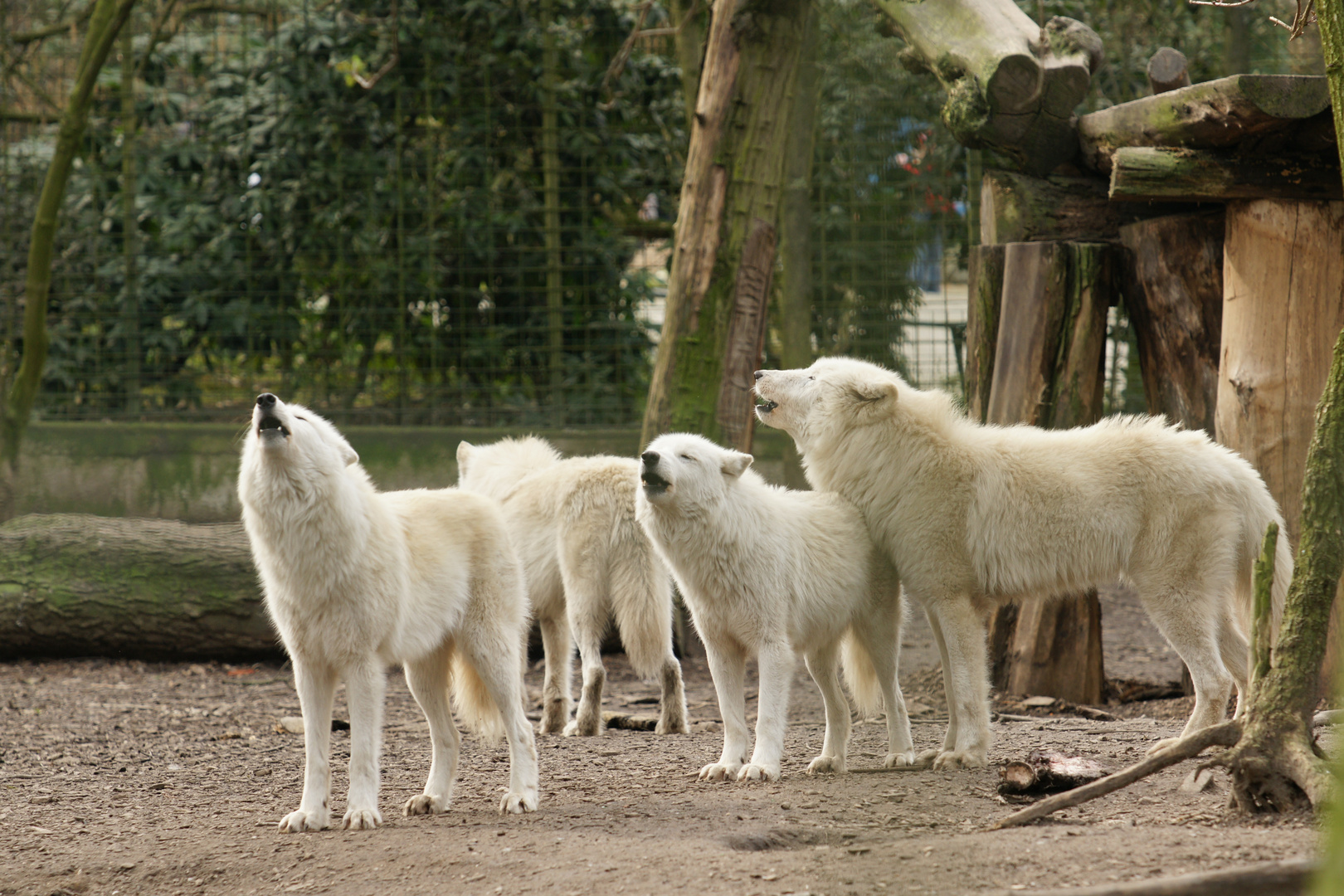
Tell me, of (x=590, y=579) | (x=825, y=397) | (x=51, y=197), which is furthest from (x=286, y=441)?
(x=51, y=197)

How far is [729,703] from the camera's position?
175 inches

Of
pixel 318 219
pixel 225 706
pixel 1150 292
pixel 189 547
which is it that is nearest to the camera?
pixel 1150 292

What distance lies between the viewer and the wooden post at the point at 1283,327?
192 inches

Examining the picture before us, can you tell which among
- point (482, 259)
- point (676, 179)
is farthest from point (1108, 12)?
point (482, 259)

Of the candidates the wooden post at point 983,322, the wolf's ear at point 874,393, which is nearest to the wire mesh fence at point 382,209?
the wooden post at point 983,322

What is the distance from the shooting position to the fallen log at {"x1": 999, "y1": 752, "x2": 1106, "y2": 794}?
3.73 metres

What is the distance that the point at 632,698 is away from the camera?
6891 mm

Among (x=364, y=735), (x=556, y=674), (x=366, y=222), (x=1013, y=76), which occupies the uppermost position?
(x=1013, y=76)

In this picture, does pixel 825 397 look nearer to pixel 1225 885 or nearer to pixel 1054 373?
pixel 1054 373

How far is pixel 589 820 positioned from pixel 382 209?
699 cm

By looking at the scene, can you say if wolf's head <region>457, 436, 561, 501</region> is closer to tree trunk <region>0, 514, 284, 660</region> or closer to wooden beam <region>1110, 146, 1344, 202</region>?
tree trunk <region>0, 514, 284, 660</region>

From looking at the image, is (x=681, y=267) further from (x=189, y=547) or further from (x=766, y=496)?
(x=189, y=547)

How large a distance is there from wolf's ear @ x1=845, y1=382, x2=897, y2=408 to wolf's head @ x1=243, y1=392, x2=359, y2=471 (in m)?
2.12

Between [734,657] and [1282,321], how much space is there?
9.33 ft
